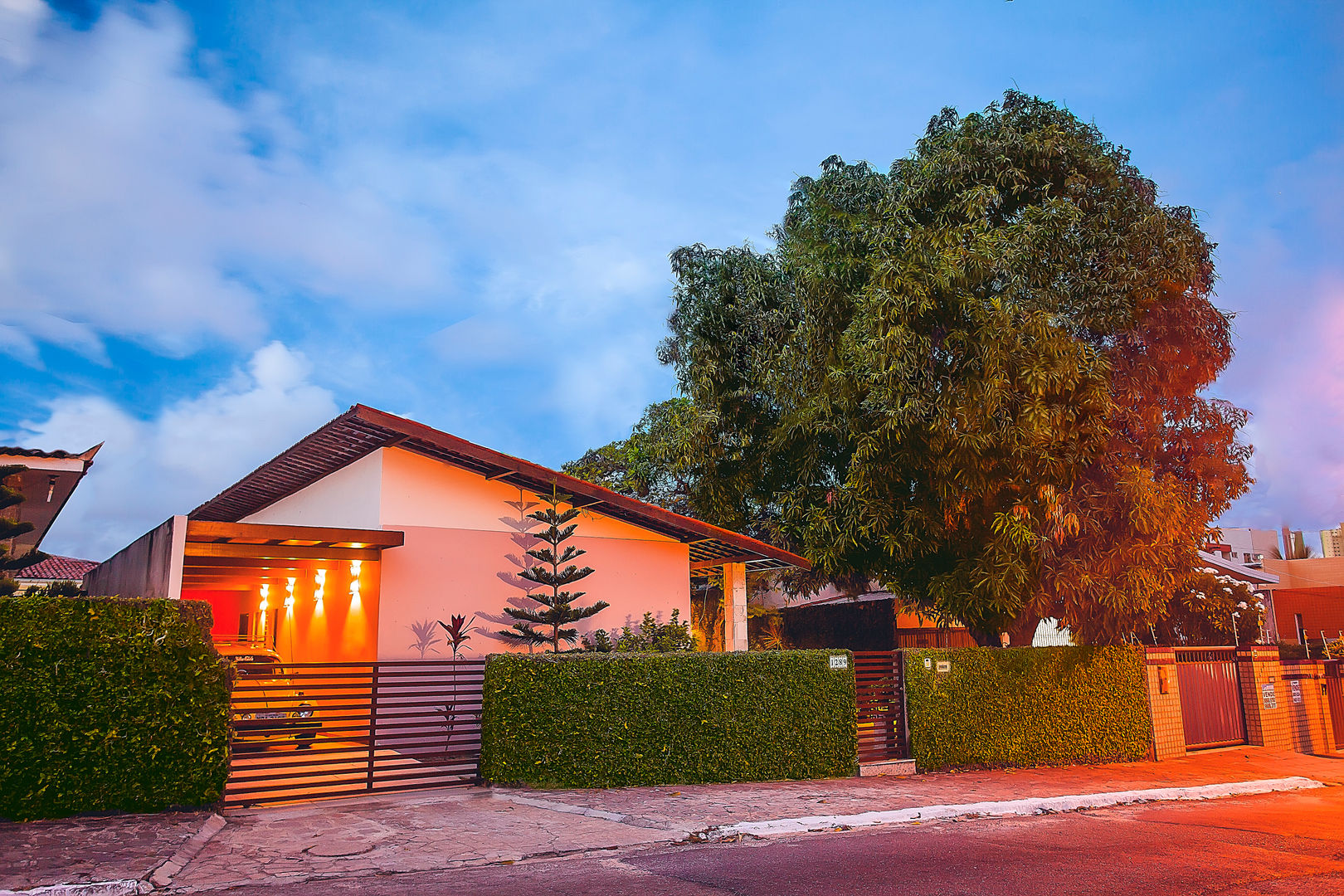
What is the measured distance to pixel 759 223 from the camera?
2336 cm

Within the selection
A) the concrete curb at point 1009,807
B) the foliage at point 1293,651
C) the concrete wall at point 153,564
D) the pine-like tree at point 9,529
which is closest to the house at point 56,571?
the concrete wall at point 153,564

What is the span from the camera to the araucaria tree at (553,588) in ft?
43.5

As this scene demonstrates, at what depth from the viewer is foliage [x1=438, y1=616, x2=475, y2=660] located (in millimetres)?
12703

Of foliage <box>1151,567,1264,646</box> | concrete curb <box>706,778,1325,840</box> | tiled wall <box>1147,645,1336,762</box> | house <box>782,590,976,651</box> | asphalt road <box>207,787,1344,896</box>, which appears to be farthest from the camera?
house <box>782,590,976,651</box>

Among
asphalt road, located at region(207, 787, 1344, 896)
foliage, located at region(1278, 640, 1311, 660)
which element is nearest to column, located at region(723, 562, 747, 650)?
asphalt road, located at region(207, 787, 1344, 896)

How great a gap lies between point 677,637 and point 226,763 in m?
7.28

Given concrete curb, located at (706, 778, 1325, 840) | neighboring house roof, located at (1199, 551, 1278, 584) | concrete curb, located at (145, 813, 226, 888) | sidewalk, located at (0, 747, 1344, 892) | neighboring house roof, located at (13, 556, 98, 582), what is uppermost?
neighboring house roof, located at (13, 556, 98, 582)

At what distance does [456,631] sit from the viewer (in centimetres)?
1270

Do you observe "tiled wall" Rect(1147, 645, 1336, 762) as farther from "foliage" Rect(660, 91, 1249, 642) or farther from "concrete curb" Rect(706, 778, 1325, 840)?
"concrete curb" Rect(706, 778, 1325, 840)

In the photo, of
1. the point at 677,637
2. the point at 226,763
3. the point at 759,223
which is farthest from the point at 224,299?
Answer: the point at 226,763

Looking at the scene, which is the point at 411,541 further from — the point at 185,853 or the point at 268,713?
the point at 185,853

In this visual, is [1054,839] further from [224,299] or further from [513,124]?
[224,299]

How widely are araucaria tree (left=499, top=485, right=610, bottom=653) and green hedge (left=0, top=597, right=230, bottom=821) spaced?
5.36 m

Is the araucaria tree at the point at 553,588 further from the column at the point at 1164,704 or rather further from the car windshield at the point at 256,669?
the column at the point at 1164,704
